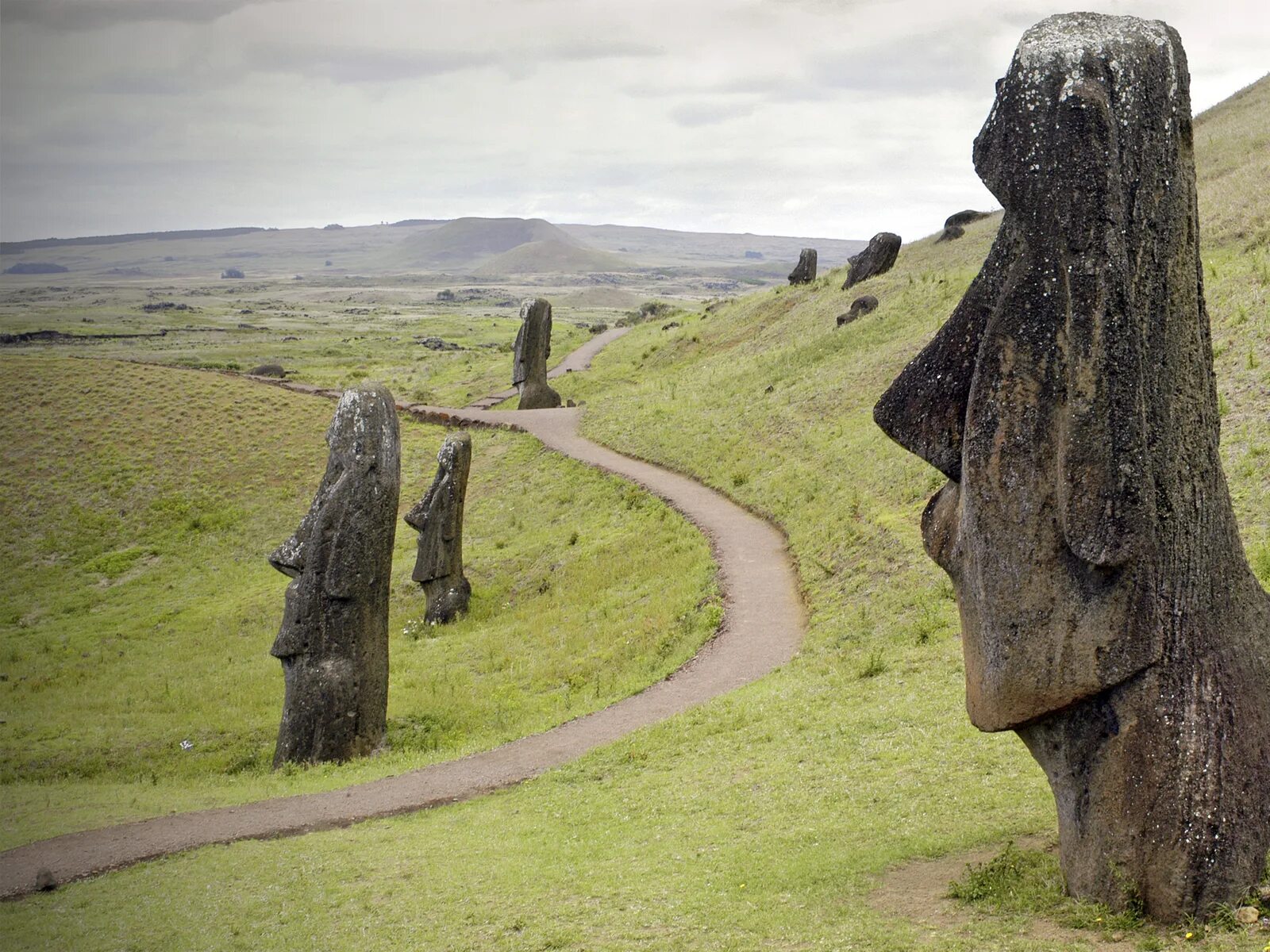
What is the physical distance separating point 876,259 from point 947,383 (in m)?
51.9

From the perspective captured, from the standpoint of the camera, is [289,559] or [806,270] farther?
[806,270]

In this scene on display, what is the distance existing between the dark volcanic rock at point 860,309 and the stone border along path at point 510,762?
2175 cm

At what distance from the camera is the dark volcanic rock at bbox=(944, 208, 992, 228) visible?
222ft

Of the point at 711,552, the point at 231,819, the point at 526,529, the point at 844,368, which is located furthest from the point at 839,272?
the point at 231,819

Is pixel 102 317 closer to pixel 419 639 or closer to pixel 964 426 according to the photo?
pixel 419 639

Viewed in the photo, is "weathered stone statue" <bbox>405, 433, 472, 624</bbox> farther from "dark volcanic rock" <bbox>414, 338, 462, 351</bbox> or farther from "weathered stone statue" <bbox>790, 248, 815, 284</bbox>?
"dark volcanic rock" <bbox>414, 338, 462, 351</bbox>

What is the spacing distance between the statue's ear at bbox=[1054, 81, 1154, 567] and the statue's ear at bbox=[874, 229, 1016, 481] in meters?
0.70

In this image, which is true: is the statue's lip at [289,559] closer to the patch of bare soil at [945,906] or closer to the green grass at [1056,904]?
the patch of bare soil at [945,906]

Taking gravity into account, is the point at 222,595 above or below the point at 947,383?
below

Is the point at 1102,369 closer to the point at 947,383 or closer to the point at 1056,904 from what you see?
the point at 947,383

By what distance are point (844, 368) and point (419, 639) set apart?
20540 millimetres

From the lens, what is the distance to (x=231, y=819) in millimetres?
16141

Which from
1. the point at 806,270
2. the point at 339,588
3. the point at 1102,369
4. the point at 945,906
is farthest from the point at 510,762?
the point at 806,270

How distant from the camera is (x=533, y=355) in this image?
52.8 meters
